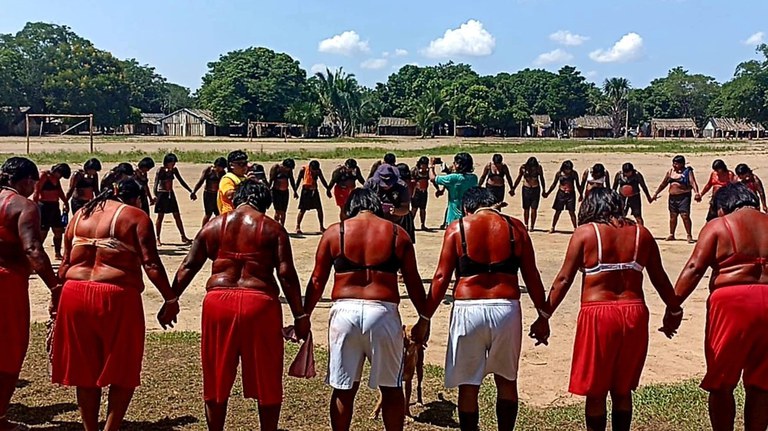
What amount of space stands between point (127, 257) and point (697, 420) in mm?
4560

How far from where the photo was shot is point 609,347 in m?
5.24

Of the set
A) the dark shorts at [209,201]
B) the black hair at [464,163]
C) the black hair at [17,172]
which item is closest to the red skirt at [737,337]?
the black hair at [17,172]

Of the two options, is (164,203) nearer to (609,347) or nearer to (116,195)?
(116,195)

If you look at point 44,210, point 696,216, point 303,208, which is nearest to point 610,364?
point 44,210

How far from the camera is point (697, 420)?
6.48 m

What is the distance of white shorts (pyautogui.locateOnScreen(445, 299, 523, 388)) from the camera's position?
17.7 feet

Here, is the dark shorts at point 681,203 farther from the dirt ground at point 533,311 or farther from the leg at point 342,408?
the leg at point 342,408

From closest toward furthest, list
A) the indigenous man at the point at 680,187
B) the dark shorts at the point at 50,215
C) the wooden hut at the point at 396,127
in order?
1. the dark shorts at the point at 50,215
2. the indigenous man at the point at 680,187
3. the wooden hut at the point at 396,127

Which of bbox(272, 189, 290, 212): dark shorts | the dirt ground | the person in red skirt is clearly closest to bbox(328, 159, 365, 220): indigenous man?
the dirt ground

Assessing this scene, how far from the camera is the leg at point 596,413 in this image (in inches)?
213

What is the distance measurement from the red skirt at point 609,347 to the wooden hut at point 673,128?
109027 millimetres

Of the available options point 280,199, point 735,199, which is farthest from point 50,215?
point 735,199

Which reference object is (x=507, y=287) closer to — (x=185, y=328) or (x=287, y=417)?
(x=287, y=417)

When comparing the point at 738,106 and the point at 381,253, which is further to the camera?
the point at 738,106
